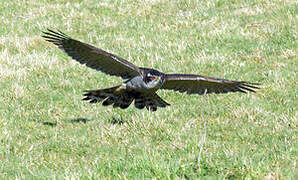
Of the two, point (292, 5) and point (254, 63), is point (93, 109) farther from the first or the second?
point (292, 5)

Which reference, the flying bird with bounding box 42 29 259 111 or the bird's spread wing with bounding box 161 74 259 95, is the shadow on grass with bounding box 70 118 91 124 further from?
the bird's spread wing with bounding box 161 74 259 95

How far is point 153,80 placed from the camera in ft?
23.0

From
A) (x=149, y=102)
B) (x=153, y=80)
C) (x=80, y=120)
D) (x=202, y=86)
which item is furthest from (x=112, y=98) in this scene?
(x=202, y=86)

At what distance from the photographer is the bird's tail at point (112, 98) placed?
7.61 meters

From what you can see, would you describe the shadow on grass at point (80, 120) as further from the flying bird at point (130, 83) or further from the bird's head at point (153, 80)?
the bird's head at point (153, 80)

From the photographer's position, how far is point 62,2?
15.7 m

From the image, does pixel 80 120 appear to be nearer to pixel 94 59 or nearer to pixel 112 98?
pixel 112 98

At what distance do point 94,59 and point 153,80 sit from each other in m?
1.12

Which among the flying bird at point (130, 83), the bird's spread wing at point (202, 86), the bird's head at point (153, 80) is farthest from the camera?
the bird's spread wing at point (202, 86)

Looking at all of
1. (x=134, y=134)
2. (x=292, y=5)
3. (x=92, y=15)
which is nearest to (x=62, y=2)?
(x=92, y=15)

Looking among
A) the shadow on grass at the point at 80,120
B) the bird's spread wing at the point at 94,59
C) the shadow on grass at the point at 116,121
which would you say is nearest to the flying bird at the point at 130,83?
the bird's spread wing at the point at 94,59

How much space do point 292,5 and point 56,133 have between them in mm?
8697

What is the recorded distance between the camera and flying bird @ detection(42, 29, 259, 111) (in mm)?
7156

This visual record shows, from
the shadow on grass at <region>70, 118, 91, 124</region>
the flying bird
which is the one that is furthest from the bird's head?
the shadow on grass at <region>70, 118, 91, 124</region>
